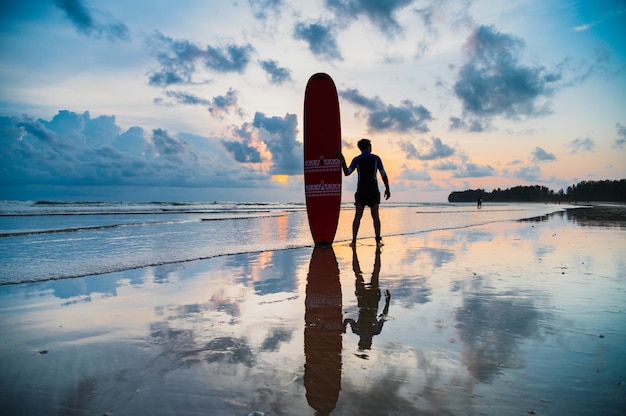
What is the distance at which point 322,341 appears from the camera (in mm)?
2740

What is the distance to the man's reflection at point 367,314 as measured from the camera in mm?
2861

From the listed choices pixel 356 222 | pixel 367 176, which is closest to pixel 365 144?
pixel 367 176

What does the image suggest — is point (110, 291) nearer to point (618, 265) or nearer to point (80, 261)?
point (80, 261)

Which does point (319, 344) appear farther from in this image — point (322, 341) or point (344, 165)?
point (344, 165)

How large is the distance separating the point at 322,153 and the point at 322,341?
23.8 ft

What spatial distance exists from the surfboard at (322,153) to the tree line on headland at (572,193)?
75044mm

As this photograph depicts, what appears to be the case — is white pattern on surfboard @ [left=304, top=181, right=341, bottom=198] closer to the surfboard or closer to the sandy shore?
the surfboard

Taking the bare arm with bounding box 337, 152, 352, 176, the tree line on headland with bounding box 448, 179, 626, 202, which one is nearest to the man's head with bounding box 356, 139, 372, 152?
the bare arm with bounding box 337, 152, 352, 176

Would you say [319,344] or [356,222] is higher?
[356,222]

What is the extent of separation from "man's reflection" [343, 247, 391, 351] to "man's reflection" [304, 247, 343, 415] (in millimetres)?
143

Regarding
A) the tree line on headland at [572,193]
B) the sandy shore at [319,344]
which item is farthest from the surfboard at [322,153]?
the tree line on headland at [572,193]

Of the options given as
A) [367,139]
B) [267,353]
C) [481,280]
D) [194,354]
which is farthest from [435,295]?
[367,139]

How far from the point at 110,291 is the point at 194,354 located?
248cm

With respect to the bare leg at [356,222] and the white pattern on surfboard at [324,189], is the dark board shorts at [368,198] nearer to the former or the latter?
the bare leg at [356,222]
